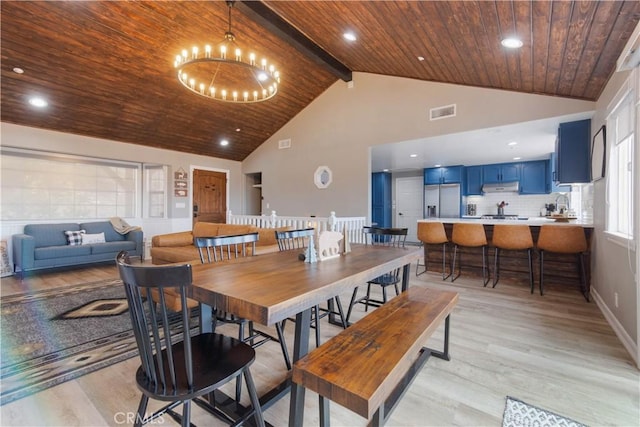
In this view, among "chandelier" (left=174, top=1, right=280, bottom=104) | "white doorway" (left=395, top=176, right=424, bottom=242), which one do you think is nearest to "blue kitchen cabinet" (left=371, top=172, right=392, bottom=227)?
"white doorway" (left=395, top=176, right=424, bottom=242)

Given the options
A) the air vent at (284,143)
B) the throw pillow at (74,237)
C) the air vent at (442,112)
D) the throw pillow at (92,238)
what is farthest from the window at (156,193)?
the air vent at (442,112)

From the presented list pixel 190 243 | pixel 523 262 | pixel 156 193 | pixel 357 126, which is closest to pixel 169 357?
pixel 190 243

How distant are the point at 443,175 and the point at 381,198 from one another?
6.08 feet

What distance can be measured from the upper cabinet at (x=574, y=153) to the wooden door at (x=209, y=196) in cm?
733

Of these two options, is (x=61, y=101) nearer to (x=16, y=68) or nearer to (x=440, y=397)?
(x=16, y=68)

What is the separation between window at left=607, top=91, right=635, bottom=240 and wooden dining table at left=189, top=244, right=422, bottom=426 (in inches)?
83.9

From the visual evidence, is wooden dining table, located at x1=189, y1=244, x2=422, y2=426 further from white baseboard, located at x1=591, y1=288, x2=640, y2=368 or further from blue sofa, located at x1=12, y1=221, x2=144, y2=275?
blue sofa, located at x1=12, y1=221, x2=144, y2=275

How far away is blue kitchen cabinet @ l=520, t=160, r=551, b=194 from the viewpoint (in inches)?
260

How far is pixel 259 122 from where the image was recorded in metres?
6.93

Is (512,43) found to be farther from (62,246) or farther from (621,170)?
(62,246)

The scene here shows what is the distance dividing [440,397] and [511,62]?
3503mm

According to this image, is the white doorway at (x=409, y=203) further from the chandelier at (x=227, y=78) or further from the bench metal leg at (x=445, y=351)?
the bench metal leg at (x=445, y=351)

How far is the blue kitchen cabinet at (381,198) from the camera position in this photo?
8.82 meters

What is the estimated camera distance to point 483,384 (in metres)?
A: 1.87
